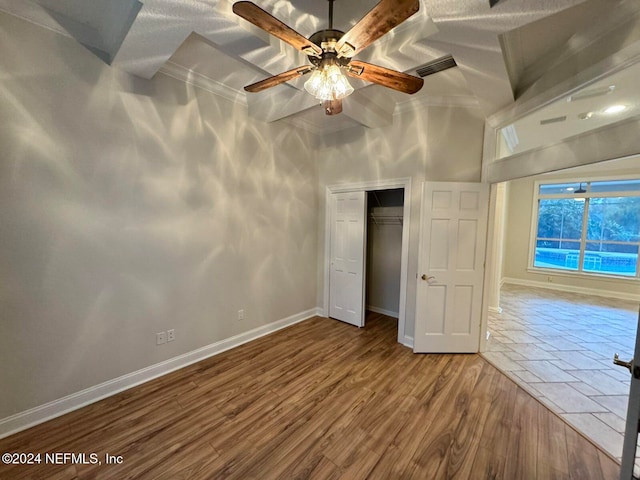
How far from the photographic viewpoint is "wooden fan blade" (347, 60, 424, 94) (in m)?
1.64

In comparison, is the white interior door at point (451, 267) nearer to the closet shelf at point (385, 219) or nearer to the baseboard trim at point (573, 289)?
the closet shelf at point (385, 219)

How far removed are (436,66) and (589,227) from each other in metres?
6.33

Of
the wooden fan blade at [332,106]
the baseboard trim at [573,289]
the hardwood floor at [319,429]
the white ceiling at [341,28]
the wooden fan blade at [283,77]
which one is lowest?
the hardwood floor at [319,429]

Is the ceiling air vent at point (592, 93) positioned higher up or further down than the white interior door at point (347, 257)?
higher up

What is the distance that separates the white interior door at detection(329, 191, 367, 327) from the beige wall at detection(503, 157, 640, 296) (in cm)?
521

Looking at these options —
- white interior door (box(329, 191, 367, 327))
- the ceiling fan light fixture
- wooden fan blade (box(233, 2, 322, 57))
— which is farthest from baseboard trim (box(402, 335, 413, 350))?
wooden fan blade (box(233, 2, 322, 57))

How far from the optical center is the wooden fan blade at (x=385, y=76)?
5.38 feet

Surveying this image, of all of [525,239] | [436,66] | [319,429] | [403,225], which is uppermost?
[436,66]

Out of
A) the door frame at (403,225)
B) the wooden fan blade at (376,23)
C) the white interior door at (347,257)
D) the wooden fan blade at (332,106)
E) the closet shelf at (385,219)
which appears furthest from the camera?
the closet shelf at (385,219)

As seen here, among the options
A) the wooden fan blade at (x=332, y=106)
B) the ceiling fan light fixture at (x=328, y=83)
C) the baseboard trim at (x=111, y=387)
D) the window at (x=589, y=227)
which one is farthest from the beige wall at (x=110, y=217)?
the window at (x=589, y=227)

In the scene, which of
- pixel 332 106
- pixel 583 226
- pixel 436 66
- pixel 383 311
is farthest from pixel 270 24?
pixel 583 226

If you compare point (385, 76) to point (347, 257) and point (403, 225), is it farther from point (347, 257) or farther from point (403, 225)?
point (347, 257)

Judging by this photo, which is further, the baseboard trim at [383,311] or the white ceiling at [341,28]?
the baseboard trim at [383,311]

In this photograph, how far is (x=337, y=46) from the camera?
4.95 ft
